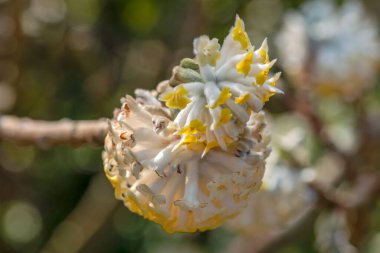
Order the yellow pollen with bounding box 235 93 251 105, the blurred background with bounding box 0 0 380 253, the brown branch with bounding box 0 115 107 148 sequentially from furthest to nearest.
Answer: the blurred background with bounding box 0 0 380 253 → the brown branch with bounding box 0 115 107 148 → the yellow pollen with bounding box 235 93 251 105

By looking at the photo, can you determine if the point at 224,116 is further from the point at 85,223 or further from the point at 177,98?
the point at 85,223

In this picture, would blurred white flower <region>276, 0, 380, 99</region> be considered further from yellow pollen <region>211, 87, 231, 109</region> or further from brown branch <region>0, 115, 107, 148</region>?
yellow pollen <region>211, 87, 231, 109</region>

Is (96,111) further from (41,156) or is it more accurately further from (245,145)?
(245,145)

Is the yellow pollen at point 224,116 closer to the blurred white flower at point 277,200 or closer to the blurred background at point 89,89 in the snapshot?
Answer: the blurred white flower at point 277,200

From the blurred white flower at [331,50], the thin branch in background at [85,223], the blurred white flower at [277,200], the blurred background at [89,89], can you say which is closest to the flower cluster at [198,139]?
the blurred white flower at [277,200]

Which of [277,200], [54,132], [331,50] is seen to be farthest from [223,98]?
[331,50]

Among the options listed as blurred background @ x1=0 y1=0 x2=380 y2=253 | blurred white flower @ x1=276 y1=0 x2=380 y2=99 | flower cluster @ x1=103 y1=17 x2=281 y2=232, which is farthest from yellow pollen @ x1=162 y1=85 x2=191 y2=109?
blurred background @ x1=0 y1=0 x2=380 y2=253
